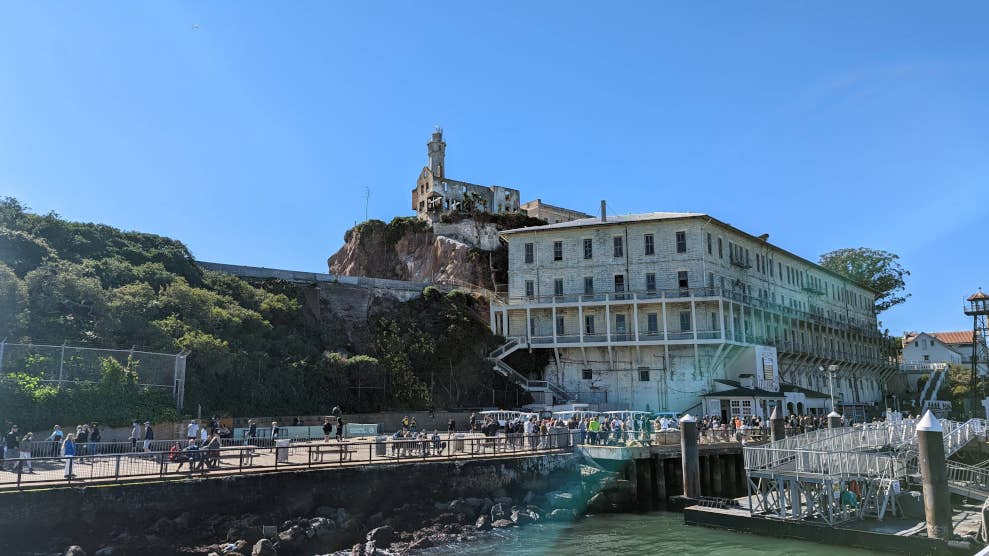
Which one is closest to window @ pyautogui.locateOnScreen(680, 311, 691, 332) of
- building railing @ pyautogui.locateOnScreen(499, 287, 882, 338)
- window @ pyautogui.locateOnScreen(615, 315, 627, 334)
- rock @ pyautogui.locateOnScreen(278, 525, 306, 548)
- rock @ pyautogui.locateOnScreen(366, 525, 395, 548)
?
building railing @ pyautogui.locateOnScreen(499, 287, 882, 338)

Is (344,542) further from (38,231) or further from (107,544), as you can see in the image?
(38,231)

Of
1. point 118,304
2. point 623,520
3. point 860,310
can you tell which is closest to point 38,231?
point 118,304

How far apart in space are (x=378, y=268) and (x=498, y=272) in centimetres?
1345

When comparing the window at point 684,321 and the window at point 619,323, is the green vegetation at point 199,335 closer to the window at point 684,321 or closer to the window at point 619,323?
the window at point 619,323

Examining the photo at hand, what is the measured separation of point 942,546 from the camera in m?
19.0

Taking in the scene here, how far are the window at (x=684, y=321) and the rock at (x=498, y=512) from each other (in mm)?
23652

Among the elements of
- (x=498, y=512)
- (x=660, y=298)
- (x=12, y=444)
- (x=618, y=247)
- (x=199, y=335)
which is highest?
(x=618, y=247)

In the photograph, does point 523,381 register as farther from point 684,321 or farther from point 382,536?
point 382,536

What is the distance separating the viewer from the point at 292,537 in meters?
19.6

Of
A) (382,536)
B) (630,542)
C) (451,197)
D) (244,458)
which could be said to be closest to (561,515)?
(630,542)

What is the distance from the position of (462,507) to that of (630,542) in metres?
5.57

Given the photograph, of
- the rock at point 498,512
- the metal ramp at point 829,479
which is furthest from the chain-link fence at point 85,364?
the metal ramp at point 829,479

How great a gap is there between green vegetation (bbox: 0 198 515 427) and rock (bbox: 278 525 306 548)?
10584 mm

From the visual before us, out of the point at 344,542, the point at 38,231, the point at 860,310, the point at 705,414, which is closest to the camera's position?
the point at 344,542
